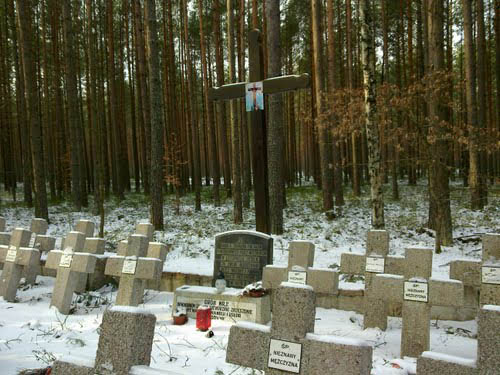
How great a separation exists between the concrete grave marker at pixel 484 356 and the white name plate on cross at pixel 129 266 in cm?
436

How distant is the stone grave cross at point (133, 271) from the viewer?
5.64m

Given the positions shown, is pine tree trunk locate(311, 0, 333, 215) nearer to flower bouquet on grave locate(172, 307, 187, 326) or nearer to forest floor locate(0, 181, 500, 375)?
forest floor locate(0, 181, 500, 375)

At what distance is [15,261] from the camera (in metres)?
6.35

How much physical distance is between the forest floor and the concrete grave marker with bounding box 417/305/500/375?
4.68 ft

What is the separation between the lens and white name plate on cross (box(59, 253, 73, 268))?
5886mm

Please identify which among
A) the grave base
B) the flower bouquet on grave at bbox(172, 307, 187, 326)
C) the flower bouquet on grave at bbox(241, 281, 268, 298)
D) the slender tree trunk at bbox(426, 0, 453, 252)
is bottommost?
the flower bouquet on grave at bbox(172, 307, 187, 326)

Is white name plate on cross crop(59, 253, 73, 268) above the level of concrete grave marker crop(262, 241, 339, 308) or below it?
above

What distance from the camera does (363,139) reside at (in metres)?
21.9

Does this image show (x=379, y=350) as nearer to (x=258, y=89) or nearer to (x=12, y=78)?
(x=258, y=89)

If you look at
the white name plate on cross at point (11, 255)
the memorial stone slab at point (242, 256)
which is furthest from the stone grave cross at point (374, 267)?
the white name plate on cross at point (11, 255)

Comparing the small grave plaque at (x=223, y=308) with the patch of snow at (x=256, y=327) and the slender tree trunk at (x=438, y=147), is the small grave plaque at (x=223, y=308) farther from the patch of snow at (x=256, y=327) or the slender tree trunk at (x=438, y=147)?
the slender tree trunk at (x=438, y=147)

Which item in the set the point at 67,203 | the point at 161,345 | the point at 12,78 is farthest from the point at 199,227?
the point at 12,78

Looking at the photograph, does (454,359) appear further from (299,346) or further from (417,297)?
(417,297)

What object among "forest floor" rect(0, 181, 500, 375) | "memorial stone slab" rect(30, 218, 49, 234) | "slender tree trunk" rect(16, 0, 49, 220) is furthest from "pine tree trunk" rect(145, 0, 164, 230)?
"memorial stone slab" rect(30, 218, 49, 234)
